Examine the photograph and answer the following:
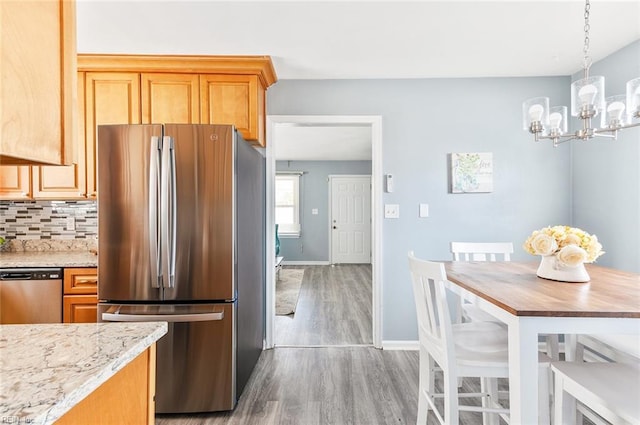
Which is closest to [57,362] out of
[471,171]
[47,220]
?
[47,220]

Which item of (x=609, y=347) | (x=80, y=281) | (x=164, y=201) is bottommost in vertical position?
(x=609, y=347)

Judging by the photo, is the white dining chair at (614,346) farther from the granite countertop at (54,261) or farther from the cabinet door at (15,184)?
the cabinet door at (15,184)

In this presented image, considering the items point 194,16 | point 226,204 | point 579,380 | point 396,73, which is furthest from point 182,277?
point 396,73

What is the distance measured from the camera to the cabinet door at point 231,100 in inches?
101

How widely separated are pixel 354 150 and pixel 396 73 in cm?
335

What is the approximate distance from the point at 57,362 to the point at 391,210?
2551 millimetres

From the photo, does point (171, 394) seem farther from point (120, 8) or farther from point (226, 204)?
point (120, 8)

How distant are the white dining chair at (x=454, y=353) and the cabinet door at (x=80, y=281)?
→ 211cm

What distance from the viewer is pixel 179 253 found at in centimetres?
195

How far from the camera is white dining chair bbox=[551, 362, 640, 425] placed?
1.13 meters

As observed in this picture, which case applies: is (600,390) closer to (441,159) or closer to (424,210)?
(424,210)

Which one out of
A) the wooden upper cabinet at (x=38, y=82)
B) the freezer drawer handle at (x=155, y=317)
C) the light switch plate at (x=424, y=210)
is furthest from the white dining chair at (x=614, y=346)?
the wooden upper cabinet at (x=38, y=82)

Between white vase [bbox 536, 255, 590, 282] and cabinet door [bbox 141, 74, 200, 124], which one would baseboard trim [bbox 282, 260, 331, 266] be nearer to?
cabinet door [bbox 141, 74, 200, 124]

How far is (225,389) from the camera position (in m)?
1.99
